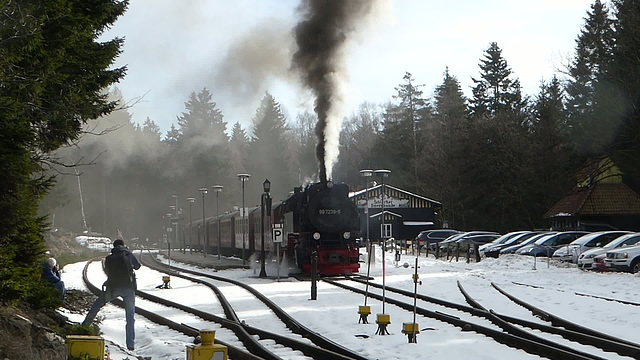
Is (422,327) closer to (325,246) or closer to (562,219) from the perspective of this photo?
(325,246)

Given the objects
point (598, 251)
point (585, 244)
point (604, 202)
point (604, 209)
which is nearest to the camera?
point (598, 251)

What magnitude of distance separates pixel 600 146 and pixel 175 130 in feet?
269

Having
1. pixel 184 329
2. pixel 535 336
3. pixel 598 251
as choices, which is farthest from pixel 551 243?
pixel 184 329

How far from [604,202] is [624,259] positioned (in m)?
23.2

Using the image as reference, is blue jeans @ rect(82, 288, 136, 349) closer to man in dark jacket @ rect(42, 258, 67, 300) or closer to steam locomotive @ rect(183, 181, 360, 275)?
man in dark jacket @ rect(42, 258, 67, 300)

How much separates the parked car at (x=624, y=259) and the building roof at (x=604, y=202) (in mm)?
20412

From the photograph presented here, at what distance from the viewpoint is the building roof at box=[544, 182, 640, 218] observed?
45281mm

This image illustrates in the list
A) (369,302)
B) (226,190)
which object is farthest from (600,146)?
(226,190)

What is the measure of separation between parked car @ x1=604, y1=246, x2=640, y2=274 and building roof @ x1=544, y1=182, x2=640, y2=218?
804 inches

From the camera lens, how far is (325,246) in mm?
25594

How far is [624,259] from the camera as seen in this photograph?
24203 mm

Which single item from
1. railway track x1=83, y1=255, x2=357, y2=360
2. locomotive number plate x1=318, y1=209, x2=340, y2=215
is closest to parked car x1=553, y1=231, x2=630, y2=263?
locomotive number plate x1=318, y1=209, x2=340, y2=215

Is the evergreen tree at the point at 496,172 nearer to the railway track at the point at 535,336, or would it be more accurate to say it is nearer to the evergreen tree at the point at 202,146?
the evergreen tree at the point at 202,146

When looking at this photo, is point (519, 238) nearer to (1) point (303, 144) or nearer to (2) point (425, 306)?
(2) point (425, 306)
